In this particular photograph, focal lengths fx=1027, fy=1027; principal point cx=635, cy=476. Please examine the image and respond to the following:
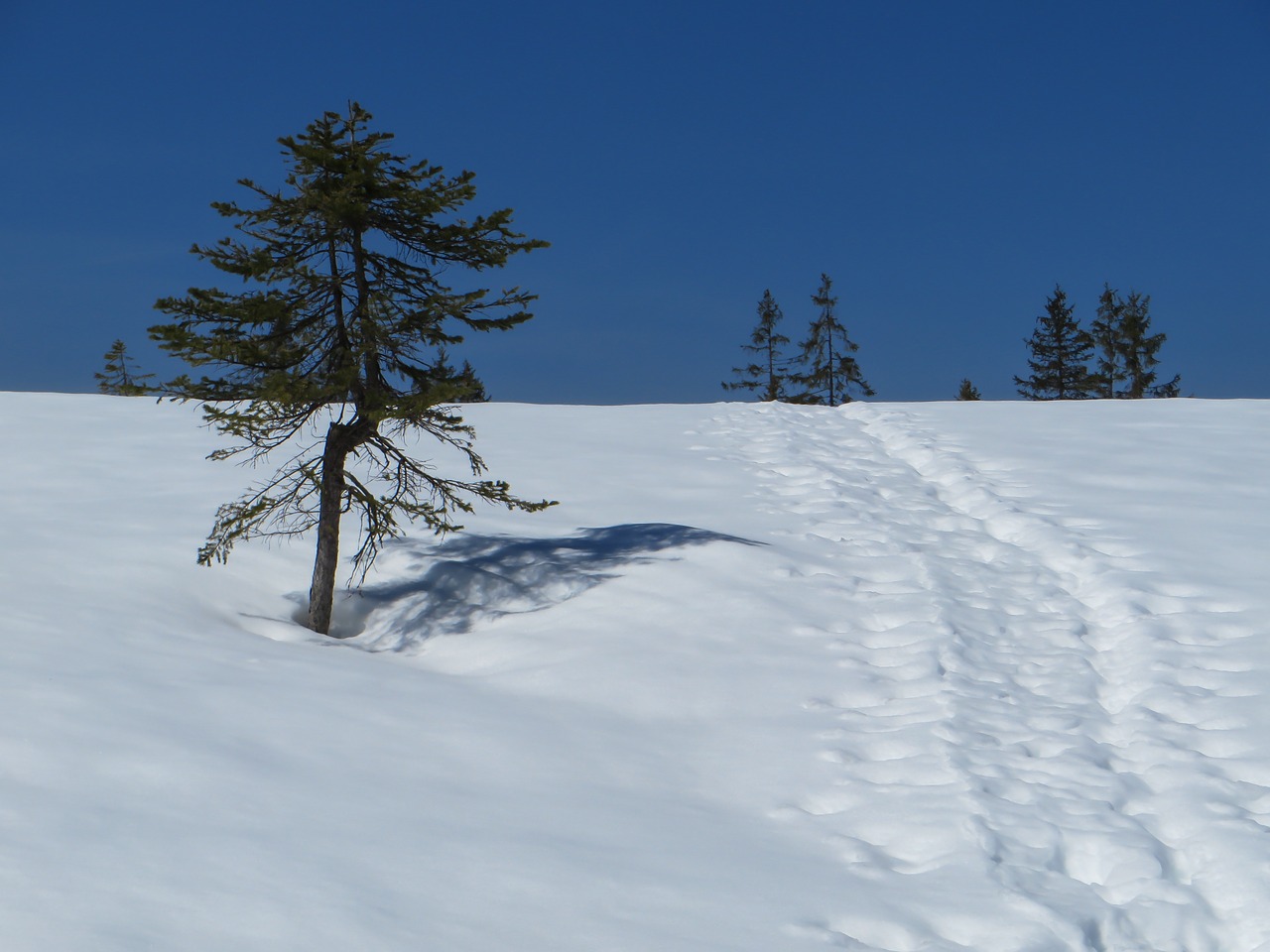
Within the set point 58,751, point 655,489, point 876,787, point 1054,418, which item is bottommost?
point 876,787

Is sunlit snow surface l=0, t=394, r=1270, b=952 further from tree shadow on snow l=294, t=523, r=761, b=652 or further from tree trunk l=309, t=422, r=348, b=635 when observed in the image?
tree trunk l=309, t=422, r=348, b=635

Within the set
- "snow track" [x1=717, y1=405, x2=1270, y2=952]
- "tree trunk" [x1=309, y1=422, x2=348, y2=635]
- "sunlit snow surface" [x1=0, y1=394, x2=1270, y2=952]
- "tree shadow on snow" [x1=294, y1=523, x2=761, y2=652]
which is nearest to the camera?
"sunlit snow surface" [x1=0, y1=394, x2=1270, y2=952]

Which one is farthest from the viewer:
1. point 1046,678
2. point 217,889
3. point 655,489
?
point 655,489

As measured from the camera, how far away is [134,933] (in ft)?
13.2

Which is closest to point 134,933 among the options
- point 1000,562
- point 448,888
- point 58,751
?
point 448,888

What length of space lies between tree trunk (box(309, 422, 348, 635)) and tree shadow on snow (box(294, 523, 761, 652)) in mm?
381

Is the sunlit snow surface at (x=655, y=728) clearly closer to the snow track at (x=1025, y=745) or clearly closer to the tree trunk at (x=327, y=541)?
the snow track at (x=1025, y=745)

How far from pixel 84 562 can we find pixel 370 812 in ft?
21.3

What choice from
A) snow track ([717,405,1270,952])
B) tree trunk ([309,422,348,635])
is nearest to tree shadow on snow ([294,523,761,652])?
tree trunk ([309,422,348,635])

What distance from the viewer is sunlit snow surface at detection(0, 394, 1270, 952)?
4812 millimetres

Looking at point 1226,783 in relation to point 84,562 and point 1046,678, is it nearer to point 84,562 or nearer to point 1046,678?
point 1046,678

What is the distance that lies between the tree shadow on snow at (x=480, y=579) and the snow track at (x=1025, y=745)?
1.90 meters

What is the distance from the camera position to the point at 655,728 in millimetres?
7801

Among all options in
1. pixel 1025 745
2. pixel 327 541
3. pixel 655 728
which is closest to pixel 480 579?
pixel 327 541
